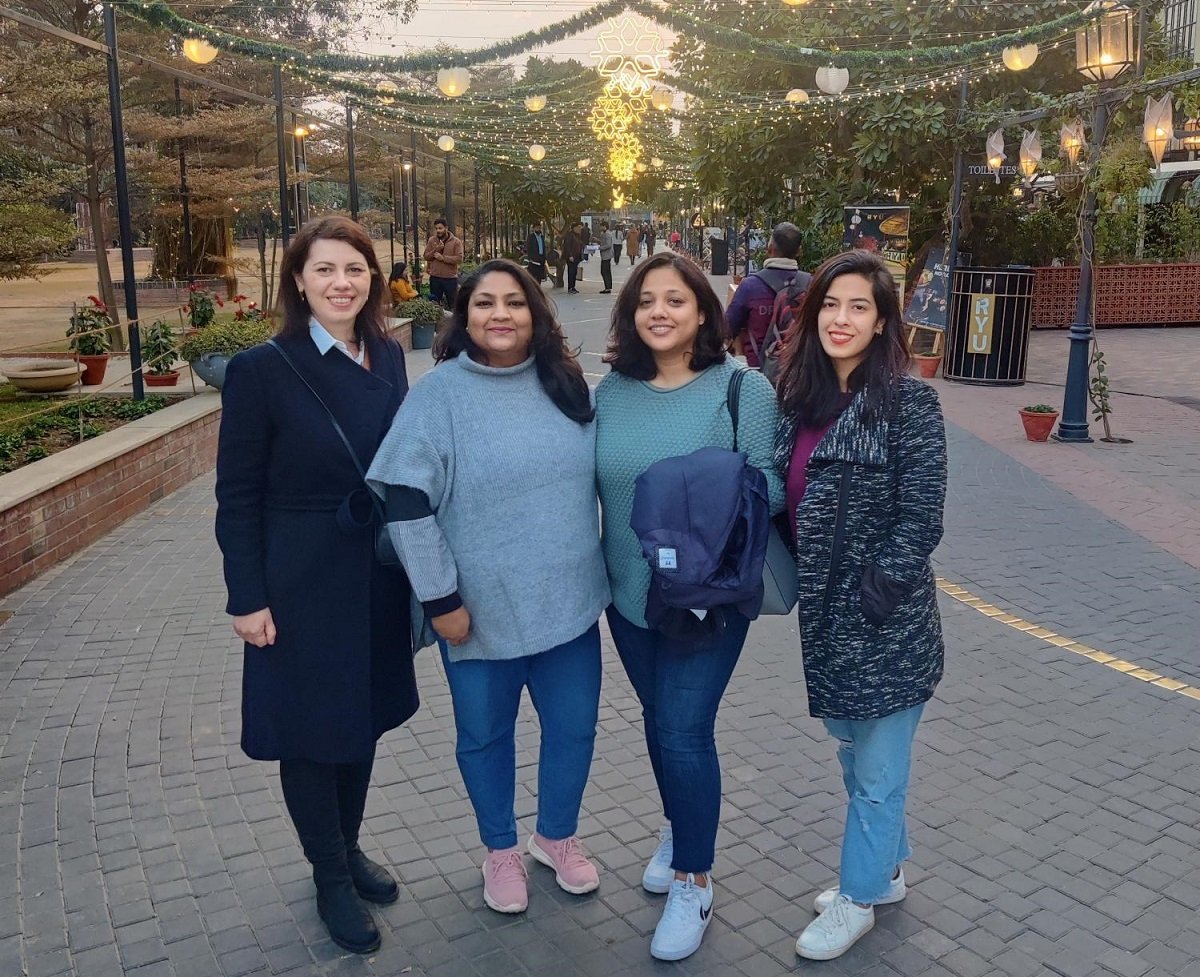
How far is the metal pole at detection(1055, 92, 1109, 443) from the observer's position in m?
9.74

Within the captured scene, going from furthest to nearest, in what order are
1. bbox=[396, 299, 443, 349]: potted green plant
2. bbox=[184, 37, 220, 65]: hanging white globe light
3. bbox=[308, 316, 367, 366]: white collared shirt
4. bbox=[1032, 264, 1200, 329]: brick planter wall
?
bbox=[1032, 264, 1200, 329]: brick planter wall, bbox=[396, 299, 443, 349]: potted green plant, bbox=[184, 37, 220, 65]: hanging white globe light, bbox=[308, 316, 367, 366]: white collared shirt

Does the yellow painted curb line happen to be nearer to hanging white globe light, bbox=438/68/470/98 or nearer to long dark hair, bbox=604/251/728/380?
long dark hair, bbox=604/251/728/380

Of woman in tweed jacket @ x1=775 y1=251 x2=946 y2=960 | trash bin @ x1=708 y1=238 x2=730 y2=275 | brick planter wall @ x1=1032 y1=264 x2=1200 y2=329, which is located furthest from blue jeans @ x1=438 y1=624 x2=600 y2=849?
trash bin @ x1=708 y1=238 x2=730 y2=275

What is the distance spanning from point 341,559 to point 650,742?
1.01 m

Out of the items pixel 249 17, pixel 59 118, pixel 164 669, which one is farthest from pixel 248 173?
pixel 164 669

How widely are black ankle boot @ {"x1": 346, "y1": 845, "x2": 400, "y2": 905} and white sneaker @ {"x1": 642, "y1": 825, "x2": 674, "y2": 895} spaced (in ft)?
2.33

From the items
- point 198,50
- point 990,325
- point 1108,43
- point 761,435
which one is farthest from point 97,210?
point 761,435

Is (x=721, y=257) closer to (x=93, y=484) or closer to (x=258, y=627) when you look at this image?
(x=93, y=484)

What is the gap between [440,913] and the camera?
10.1 ft

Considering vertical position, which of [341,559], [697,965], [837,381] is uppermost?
[837,381]

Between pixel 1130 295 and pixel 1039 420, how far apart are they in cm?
1266

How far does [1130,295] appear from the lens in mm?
20672

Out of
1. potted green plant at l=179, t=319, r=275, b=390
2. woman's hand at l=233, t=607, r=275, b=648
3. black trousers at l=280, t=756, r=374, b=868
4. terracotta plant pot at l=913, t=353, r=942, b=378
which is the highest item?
potted green plant at l=179, t=319, r=275, b=390

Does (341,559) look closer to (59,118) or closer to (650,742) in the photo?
(650,742)
